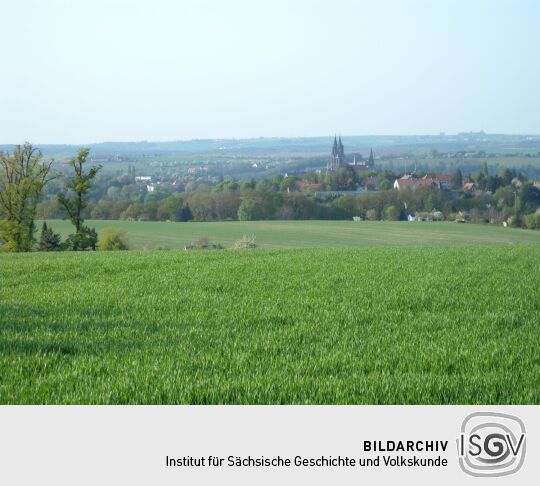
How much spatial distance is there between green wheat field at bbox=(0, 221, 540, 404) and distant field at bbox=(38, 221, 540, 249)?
33.2 metres

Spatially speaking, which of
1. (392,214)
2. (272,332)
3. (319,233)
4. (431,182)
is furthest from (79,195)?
(431,182)

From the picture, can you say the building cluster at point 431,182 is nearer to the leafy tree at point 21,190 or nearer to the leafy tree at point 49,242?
the leafy tree at point 49,242

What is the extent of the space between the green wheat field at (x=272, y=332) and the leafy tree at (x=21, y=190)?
2389 cm

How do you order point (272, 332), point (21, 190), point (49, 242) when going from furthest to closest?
point (49, 242), point (21, 190), point (272, 332)

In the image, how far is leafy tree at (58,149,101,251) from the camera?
157 ft

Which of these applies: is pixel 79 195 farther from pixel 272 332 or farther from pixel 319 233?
pixel 272 332

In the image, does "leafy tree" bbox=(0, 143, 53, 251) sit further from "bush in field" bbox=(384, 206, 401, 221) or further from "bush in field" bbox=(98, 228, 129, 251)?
"bush in field" bbox=(384, 206, 401, 221)

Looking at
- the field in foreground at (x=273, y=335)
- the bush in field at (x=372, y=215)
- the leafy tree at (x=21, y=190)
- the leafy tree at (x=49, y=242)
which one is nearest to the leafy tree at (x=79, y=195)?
the leafy tree at (x=49, y=242)

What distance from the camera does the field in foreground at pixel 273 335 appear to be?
7.84 m

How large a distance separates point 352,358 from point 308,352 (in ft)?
2.29

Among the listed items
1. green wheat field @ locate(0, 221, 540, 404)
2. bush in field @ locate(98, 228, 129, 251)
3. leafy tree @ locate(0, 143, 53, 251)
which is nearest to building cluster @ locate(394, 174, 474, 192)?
bush in field @ locate(98, 228, 129, 251)
